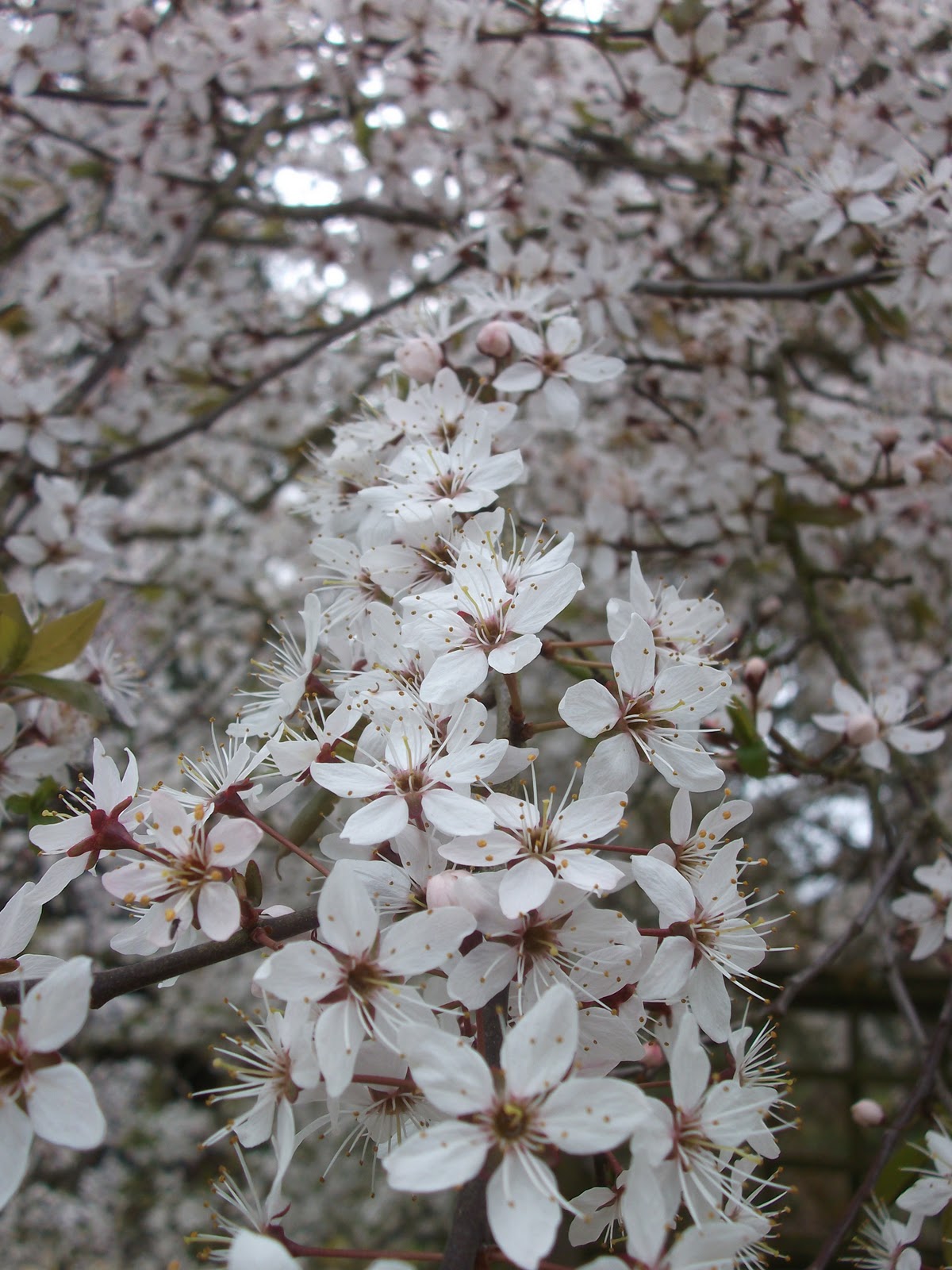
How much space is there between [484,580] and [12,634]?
2.56 feet

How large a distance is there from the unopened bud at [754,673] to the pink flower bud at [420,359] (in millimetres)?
756

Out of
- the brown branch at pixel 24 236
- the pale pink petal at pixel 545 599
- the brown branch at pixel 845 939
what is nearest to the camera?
the pale pink petal at pixel 545 599

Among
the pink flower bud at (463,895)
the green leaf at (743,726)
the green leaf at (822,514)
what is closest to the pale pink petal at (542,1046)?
the pink flower bud at (463,895)

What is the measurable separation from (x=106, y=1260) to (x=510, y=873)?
518cm

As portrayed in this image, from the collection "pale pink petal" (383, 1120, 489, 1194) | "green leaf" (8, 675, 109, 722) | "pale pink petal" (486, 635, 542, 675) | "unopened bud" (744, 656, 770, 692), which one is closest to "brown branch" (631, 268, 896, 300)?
"unopened bud" (744, 656, 770, 692)

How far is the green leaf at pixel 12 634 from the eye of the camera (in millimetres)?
1439

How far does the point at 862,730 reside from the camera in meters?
1.83

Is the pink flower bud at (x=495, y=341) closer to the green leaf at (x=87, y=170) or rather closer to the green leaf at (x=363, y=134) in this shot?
the green leaf at (x=363, y=134)

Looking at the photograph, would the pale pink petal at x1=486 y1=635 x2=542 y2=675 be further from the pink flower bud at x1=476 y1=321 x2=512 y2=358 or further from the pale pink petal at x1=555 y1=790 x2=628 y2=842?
the pink flower bud at x1=476 y1=321 x2=512 y2=358

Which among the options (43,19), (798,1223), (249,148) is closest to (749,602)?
(249,148)

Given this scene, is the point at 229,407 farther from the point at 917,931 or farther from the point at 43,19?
the point at 917,931

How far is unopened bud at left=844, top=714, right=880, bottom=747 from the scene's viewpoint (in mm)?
1827

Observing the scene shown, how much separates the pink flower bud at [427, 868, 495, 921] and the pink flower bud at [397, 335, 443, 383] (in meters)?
0.94

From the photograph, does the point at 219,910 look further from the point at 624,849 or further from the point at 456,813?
the point at 624,849
